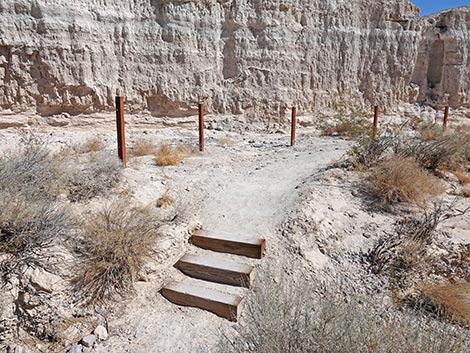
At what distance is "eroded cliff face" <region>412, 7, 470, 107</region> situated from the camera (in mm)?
18281

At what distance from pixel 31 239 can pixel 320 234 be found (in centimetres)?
365

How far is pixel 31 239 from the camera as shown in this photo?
3.84 meters

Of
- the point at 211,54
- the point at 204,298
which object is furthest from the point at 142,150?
the point at 211,54

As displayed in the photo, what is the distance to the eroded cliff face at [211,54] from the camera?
11242 mm

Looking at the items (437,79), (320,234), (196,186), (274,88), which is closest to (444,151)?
(320,234)

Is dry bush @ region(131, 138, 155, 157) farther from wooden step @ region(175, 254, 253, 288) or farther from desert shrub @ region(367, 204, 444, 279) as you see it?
desert shrub @ region(367, 204, 444, 279)

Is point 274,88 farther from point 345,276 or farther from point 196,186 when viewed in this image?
point 345,276

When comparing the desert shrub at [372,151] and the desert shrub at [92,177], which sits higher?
the desert shrub at [372,151]

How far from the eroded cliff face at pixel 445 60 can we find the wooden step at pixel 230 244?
1778 centimetres

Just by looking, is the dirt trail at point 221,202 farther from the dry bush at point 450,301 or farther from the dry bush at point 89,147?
the dry bush at point 89,147

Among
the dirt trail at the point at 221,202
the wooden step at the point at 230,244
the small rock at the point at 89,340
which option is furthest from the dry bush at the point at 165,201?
the small rock at the point at 89,340

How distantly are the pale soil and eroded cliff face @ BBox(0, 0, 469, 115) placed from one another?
5508 mm

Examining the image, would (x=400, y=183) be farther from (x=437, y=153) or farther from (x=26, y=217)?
(x=26, y=217)

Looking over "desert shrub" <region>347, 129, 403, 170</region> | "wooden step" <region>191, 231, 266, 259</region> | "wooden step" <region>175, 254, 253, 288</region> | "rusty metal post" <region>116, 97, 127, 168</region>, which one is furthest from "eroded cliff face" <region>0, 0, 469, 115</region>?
"wooden step" <region>175, 254, 253, 288</region>
